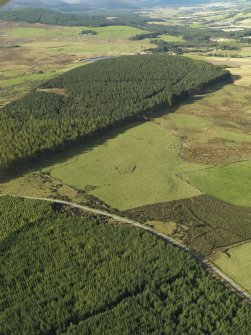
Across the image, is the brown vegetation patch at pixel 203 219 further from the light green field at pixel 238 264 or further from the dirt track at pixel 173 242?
the light green field at pixel 238 264

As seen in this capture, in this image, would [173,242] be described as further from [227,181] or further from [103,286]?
[227,181]

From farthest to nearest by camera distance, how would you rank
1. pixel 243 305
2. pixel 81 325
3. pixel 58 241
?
1. pixel 58 241
2. pixel 243 305
3. pixel 81 325

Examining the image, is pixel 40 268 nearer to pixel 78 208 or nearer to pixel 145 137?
pixel 78 208

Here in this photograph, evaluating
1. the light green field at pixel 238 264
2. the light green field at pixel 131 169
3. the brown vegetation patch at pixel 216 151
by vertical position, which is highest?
the brown vegetation patch at pixel 216 151

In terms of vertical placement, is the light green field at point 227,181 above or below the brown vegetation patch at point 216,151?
below

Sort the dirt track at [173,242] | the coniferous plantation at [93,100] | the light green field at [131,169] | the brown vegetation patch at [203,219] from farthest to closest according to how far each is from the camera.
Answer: the coniferous plantation at [93,100]
the light green field at [131,169]
the brown vegetation patch at [203,219]
the dirt track at [173,242]

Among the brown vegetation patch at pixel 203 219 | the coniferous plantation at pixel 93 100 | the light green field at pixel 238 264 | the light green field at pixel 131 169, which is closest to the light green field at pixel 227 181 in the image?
the brown vegetation patch at pixel 203 219

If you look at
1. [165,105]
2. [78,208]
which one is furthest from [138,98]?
[78,208]
